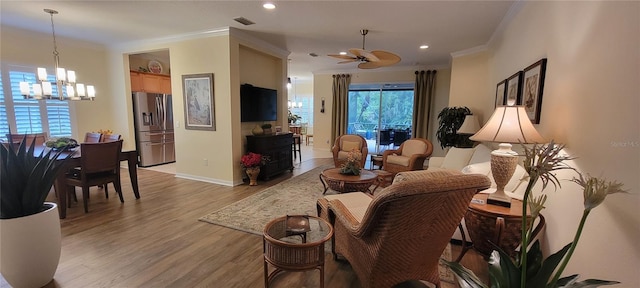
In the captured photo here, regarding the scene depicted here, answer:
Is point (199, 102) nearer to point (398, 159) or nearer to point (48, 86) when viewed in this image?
point (48, 86)

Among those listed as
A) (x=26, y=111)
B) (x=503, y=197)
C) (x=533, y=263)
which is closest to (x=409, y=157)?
(x=503, y=197)

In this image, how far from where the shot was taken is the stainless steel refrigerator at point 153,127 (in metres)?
5.65

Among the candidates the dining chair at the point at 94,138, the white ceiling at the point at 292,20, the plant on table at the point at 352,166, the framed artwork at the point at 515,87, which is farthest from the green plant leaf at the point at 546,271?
the dining chair at the point at 94,138

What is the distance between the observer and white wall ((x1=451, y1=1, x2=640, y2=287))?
121 centimetres

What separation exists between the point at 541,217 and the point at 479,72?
13.3ft

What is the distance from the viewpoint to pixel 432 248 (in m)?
1.75

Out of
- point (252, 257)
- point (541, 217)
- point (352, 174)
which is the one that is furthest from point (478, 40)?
point (252, 257)

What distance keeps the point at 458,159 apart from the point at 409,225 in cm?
275

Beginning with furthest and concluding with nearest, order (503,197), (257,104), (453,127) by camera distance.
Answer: (453,127) < (257,104) < (503,197)

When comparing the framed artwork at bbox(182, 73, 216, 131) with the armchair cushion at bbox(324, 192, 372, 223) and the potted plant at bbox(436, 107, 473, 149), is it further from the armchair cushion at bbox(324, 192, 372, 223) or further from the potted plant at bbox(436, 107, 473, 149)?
the potted plant at bbox(436, 107, 473, 149)

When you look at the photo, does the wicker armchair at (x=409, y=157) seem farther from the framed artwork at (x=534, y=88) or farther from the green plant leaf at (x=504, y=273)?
the green plant leaf at (x=504, y=273)

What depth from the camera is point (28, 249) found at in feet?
6.18

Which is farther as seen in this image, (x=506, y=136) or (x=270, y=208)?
(x=270, y=208)

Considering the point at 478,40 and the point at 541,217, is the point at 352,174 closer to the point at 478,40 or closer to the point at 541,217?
the point at 541,217
